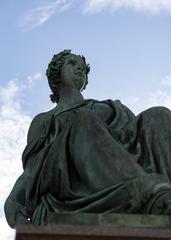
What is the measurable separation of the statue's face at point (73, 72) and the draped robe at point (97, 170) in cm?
129

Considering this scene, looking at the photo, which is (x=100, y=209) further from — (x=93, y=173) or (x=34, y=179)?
(x=34, y=179)

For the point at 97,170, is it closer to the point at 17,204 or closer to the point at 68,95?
the point at 17,204

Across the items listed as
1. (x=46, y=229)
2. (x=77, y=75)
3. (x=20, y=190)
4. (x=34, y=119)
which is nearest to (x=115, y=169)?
(x=46, y=229)

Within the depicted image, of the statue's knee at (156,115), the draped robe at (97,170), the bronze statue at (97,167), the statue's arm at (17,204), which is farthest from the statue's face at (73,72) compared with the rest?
the statue's knee at (156,115)

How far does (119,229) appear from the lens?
411 centimetres

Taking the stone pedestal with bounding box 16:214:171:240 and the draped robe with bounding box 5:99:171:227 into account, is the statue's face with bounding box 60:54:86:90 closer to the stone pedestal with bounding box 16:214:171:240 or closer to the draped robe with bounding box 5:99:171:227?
the draped robe with bounding box 5:99:171:227

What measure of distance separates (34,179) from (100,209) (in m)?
0.87

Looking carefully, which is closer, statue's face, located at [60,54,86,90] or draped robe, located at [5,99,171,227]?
draped robe, located at [5,99,171,227]

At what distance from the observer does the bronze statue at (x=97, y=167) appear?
464cm

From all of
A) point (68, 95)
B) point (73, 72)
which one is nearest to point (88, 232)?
point (68, 95)

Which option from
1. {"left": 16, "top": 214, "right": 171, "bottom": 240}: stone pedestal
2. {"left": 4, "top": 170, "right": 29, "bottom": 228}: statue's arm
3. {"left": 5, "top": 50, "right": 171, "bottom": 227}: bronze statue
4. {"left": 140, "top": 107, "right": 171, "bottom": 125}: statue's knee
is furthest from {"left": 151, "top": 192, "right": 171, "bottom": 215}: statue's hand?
{"left": 4, "top": 170, "right": 29, "bottom": 228}: statue's arm

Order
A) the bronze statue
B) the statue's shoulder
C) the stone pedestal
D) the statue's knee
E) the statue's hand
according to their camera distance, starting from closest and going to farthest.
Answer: the stone pedestal < the statue's hand < the bronze statue < the statue's knee < the statue's shoulder

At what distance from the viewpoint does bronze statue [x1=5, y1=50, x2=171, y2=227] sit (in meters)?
4.64

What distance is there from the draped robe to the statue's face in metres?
1.29
